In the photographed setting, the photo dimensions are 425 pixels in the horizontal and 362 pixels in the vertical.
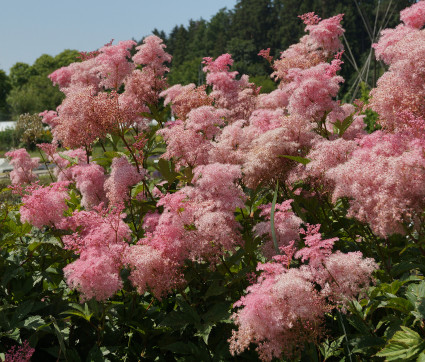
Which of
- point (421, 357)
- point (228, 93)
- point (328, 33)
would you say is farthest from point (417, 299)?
point (228, 93)

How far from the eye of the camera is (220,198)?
2676mm

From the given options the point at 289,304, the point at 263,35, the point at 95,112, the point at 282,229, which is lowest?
the point at 263,35

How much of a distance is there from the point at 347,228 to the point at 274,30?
8807 cm

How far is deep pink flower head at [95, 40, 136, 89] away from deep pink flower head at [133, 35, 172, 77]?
17cm

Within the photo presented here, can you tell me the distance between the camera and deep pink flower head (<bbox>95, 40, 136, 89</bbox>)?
13.6 feet

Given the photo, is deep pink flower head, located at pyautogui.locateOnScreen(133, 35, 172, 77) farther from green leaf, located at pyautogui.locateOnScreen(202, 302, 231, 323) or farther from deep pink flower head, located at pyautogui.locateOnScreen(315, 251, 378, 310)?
deep pink flower head, located at pyautogui.locateOnScreen(315, 251, 378, 310)

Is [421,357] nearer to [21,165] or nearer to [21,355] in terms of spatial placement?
[21,355]

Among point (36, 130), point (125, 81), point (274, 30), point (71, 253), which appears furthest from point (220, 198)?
point (274, 30)

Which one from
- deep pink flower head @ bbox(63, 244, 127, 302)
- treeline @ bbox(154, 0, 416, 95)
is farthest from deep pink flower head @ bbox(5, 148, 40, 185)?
treeline @ bbox(154, 0, 416, 95)

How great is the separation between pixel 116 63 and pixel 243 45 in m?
78.3

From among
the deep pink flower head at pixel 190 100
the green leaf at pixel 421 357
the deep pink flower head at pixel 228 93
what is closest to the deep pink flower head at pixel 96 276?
the green leaf at pixel 421 357

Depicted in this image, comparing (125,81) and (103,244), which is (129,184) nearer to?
(103,244)

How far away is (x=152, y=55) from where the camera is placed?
4.45 metres

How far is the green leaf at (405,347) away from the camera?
6.12 feet
